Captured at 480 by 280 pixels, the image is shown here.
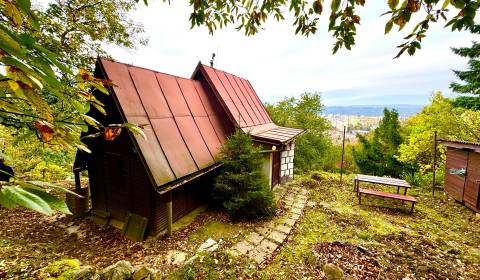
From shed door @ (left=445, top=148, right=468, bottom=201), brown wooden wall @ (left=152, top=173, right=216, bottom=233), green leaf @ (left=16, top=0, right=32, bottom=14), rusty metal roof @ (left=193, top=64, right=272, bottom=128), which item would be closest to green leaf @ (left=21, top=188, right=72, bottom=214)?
green leaf @ (left=16, top=0, right=32, bottom=14)

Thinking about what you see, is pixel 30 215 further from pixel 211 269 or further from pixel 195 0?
pixel 195 0

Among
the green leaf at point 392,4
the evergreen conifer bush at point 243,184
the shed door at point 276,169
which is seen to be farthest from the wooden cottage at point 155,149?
the green leaf at point 392,4

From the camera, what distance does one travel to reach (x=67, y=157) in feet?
49.4

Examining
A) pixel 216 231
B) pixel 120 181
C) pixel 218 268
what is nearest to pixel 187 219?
pixel 216 231

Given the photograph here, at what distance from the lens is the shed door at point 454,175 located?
9.49 meters

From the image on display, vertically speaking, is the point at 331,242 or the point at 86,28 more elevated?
the point at 86,28

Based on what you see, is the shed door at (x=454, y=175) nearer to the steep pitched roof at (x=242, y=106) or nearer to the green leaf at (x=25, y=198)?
the steep pitched roof at (x=242, y=106)

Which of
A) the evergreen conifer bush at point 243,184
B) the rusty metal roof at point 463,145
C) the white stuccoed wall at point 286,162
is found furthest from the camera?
the white stuccoed wall at point 286,162

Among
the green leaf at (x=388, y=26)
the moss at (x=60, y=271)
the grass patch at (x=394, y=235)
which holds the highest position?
the green leaf at (x=388, y=26)

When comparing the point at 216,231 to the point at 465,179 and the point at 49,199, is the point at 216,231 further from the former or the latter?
the point at 465,179

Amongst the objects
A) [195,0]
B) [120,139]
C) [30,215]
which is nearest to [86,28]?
[120,139]

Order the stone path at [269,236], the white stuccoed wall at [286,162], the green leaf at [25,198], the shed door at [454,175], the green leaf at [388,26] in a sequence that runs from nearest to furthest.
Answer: the green leaf at [25,198] → the green leaf at [388,26] → the stone path at [269,236] → the shed door at [454,175] → the white stuccoed wall at [286,162]

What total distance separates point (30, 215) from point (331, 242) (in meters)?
9.80

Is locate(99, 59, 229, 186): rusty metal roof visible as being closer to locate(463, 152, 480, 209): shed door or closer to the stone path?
the stone path
